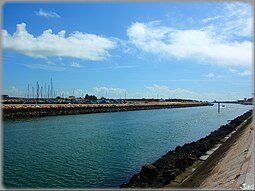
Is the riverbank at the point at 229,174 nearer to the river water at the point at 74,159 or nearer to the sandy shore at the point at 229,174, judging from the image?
the sandy shore at the point at 229,174

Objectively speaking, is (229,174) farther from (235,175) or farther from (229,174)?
(235,175)

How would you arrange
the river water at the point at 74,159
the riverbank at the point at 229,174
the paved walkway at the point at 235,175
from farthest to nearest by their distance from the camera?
the river water at the point at 74,159 → the riverbank at the point at 229,174 → the paved walkway at the point at 235,175

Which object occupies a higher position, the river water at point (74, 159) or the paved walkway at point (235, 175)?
the paved walkway at point (235, 175)

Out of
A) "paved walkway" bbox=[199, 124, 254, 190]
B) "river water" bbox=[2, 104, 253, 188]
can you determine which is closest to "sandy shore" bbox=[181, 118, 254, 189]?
"paved walkway" bbox=[199, 124, 254, 190]

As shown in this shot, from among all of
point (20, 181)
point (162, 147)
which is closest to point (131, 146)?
point (162, 147)

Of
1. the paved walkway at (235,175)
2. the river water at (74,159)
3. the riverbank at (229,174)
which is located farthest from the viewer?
the river water at (74,159)

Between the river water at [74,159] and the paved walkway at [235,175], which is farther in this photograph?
the river water at [74,159]

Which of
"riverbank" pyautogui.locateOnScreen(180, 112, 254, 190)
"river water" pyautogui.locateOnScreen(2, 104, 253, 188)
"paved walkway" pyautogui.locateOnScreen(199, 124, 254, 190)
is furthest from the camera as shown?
"river water" pyautogui.locateOnScreen(2, 104, 253, 188)

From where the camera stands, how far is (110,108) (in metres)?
35.2

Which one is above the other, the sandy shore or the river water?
the sandy shore

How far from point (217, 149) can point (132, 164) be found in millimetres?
2590

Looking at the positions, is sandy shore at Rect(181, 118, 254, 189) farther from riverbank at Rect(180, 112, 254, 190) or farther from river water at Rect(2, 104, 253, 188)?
river water at Rect(2, 104, 253, 188)

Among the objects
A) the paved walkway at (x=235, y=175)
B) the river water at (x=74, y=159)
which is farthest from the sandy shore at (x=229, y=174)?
the river water at (x=74, y=159)

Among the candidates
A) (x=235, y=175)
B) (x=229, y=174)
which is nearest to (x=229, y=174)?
(x=229, y=174)
